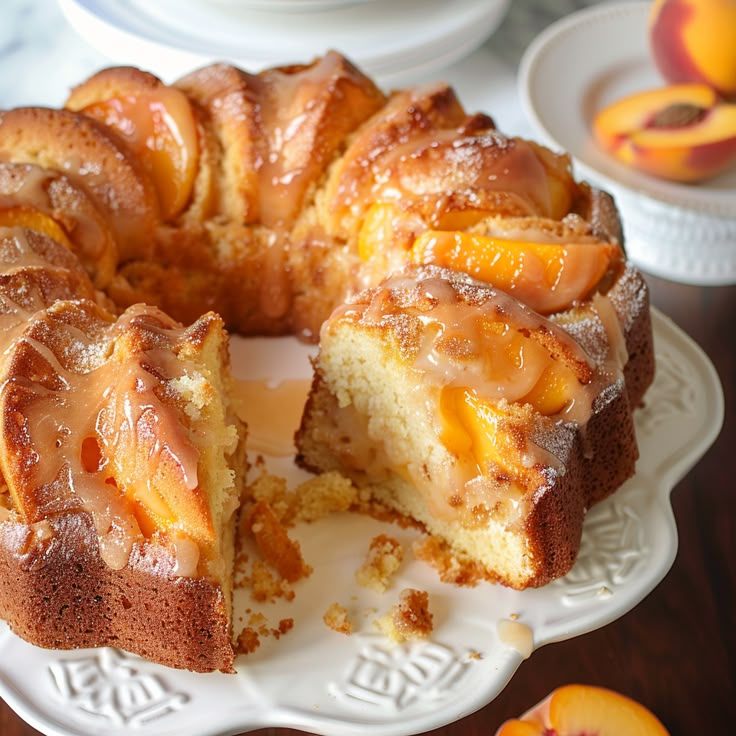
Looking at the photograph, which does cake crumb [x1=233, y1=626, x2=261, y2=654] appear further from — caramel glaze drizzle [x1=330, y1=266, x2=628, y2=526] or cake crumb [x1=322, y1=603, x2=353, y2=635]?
caramel glaze drizzle [x1=330, y1=266, x2=628, y2=526]

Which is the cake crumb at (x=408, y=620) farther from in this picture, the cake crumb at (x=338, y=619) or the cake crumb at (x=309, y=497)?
the cake crumb at (x=309, y=497)

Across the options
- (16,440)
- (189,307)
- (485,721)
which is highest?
(16,440)

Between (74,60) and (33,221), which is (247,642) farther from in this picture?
(74,60)

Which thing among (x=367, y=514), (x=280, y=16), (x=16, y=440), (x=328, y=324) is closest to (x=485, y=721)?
(x=367, y=514)

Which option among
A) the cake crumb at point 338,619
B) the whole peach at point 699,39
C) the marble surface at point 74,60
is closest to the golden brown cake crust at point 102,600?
the cake crumb at point 338,619

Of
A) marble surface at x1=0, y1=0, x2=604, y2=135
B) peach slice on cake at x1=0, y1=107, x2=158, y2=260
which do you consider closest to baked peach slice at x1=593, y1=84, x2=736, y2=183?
marble surface at x1=0, y1=0, x2=604, y2=135

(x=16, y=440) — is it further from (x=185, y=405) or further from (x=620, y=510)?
(x=620, y=510)
